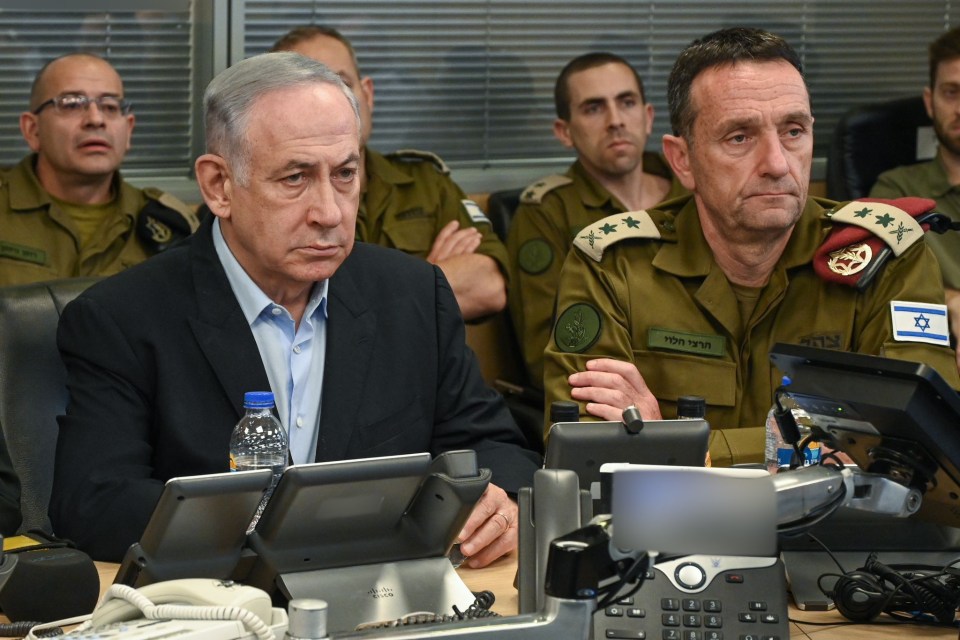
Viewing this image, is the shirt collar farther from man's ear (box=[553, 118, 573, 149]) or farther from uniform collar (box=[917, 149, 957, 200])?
uniform collar (box=[917, 149, 957, 200])

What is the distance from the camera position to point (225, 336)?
2213 mm

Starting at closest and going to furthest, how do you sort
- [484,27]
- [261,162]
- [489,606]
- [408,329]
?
[489,606]
[261,162]
[408,329]
[484,27]

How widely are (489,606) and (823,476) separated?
58 cm

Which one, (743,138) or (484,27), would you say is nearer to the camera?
(743,138)

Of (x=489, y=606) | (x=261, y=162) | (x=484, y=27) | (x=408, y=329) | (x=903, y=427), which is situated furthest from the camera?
(x=484, y=27)

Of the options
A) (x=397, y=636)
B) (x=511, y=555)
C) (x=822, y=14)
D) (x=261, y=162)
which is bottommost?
(x=511, y=555)

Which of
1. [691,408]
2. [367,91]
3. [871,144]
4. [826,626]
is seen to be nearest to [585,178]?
[367,91]

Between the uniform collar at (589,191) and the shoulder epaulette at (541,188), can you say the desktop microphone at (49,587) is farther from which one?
the uniform collar at (589,191)

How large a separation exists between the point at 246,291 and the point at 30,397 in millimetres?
417

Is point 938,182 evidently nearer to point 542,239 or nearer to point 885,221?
point 542,239

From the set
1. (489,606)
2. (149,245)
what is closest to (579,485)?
(489,606)

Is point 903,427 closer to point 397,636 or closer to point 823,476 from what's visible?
point 823,476

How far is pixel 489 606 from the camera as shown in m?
1.67

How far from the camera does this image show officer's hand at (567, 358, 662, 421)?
238cm
